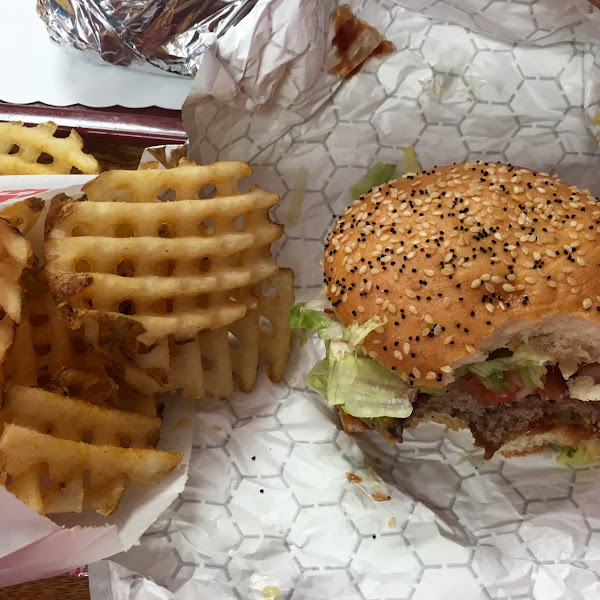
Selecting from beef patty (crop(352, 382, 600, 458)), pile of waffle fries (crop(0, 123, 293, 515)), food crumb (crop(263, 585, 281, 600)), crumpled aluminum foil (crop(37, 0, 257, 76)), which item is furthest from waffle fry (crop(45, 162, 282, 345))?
crumpled aluminum foil (crop(37, 0, 257, 76))

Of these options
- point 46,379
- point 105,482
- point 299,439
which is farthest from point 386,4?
point 105,482

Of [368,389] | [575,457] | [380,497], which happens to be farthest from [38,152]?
[575,457]

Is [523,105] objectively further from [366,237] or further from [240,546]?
[240,546]

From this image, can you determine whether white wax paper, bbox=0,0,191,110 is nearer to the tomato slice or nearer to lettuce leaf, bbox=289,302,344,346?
lettuce leaf, bbox=289,302,344,346

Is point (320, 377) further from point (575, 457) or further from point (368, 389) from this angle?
point (575, 457)

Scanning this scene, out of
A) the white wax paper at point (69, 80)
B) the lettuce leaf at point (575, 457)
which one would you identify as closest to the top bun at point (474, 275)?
the lettuce leaf at point (575, 457)

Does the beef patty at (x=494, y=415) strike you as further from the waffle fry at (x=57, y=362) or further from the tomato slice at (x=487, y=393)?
the waffle fry at (x=57, y=362)
